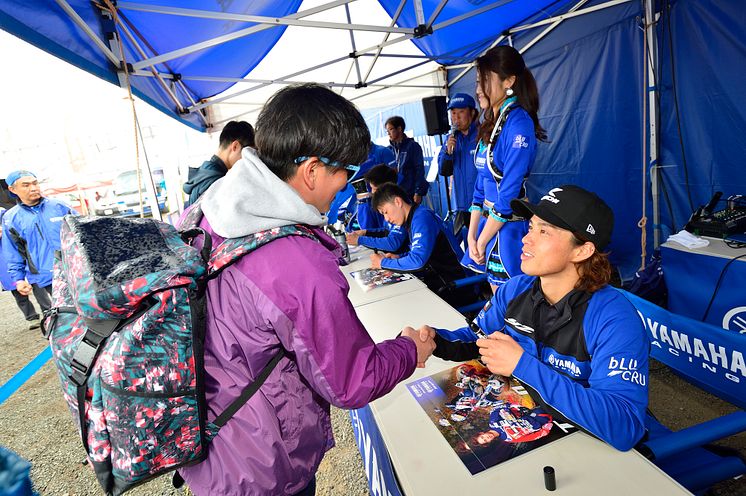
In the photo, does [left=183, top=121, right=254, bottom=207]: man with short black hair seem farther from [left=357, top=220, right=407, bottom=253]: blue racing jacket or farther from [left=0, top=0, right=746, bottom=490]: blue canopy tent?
[left=357, top=220, right=407, bottom=253]: blue racing jacket

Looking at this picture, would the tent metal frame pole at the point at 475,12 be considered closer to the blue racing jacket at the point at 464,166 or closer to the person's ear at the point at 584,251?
the blue racing jacket at the point at 464,166

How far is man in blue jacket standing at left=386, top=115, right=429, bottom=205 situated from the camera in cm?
476

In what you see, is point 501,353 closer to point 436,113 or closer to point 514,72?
point 514,72

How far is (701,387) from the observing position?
7.24ft

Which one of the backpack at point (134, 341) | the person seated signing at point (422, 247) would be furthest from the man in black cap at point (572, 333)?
the person seated signing at point (422, 247)

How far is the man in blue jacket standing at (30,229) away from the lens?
3.69 m

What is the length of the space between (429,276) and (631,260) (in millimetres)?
2370

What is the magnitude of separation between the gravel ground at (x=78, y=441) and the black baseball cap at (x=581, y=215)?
1.31 m

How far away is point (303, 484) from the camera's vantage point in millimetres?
887

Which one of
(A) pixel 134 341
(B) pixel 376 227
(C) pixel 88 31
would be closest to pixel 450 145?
(B) pixel 376 227

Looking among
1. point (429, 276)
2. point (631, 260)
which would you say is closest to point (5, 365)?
point (429, 276)

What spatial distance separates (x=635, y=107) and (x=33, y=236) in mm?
5748

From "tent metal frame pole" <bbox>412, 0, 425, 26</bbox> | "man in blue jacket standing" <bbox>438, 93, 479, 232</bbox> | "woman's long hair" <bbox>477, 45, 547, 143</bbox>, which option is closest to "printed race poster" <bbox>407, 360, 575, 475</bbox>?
"woman's long hair" <bbox>477, 45, 547, 143</bbox>

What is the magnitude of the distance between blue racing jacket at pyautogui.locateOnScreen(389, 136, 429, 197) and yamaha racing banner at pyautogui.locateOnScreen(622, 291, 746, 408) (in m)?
2.91
